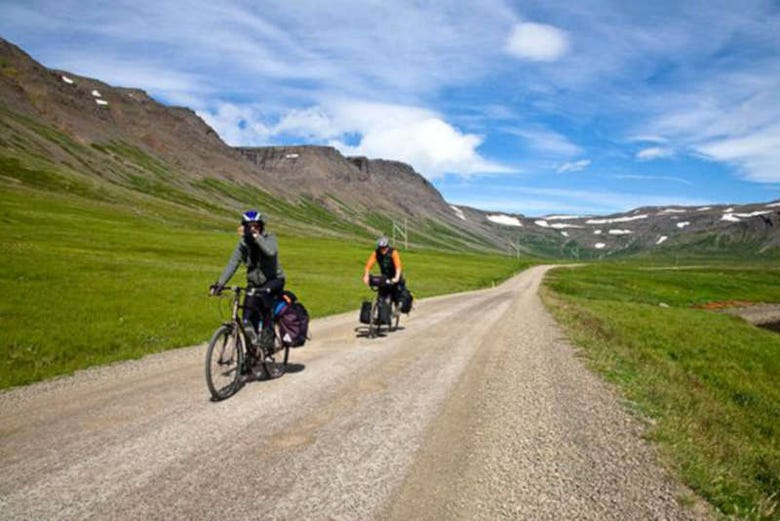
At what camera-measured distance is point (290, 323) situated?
10.7 m

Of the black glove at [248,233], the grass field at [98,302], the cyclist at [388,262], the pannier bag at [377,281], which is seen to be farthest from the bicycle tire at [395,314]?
the black glove at [248,233]

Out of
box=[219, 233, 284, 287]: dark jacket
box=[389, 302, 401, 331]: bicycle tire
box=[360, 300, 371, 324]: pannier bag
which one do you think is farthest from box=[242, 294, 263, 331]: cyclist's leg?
box=[389, 302, 401, 331]: bicycle tire

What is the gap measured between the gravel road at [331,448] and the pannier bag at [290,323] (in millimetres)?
815

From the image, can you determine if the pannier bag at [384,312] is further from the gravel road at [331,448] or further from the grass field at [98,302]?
the grass field at [98,302]

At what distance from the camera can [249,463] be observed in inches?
240

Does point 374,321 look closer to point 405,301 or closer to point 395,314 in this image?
point 395,314

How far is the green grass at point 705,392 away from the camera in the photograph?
632 cm

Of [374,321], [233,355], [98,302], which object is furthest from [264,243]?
[98,302]

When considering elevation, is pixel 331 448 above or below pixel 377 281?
below

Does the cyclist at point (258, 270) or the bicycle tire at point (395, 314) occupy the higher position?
the cyclist at point (258, 270)

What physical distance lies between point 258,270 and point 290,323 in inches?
53.5

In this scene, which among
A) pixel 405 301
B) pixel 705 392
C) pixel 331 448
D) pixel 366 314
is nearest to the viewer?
pixel 331 448

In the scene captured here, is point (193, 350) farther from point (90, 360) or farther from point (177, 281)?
point (177, 281)

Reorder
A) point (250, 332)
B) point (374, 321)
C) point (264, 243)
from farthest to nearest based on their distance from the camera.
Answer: point (374, 321), point (250, 332), point (264, 243)
